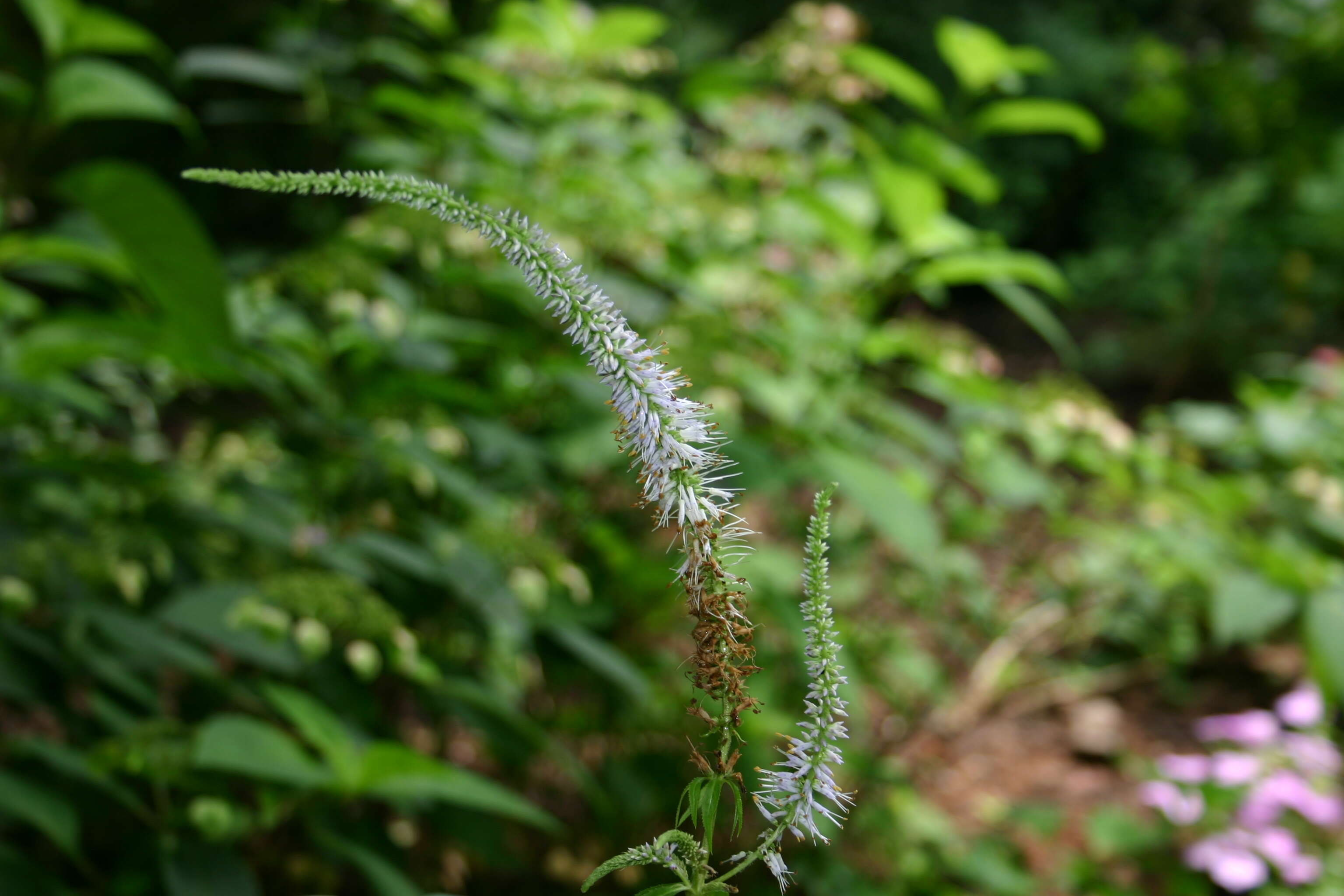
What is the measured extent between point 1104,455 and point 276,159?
2907 mm

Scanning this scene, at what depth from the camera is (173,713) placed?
2.22 metres

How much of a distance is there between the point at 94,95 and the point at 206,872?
1.21 meters

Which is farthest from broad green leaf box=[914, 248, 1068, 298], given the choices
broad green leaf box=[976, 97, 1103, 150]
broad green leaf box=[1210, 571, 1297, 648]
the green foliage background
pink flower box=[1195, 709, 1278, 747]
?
pink flower box=[1195, 709, 1278, 747]

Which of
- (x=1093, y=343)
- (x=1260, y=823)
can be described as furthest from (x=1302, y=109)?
(x=1260, y=823)

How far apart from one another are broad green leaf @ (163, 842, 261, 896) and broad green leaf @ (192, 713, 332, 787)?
0.15 m

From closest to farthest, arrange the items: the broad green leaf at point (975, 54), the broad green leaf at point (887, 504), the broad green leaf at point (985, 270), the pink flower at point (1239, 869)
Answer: the broad green leaf at point (887, 504), the broad green leaf at point (985, 270), the broad green leaf at point (975, 54), the pink flower at point (1239, 869)

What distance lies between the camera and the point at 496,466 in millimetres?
1973

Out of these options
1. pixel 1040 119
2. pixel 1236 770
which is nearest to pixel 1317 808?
pixel 1236 770

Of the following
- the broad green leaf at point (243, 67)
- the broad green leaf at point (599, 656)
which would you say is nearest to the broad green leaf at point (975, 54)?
the broad green leaf at point (243, 67)

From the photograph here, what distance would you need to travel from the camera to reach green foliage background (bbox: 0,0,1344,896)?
1331mm

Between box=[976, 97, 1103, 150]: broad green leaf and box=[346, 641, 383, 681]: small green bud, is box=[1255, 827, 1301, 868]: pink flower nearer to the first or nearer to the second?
box=[976, 97, 1103, 150]: broad green leaf

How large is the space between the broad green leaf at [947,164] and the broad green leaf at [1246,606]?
3.48 feet

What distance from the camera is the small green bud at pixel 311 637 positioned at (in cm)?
124

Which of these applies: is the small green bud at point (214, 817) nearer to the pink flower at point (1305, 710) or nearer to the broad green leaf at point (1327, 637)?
the broad green leaf at point (1327, 637)
